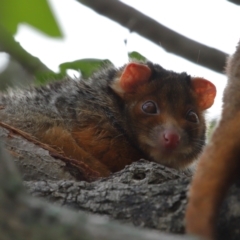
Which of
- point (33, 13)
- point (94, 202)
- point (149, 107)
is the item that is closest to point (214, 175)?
point (94, 202)

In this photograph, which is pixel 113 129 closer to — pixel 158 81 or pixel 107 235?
pixel 158 81

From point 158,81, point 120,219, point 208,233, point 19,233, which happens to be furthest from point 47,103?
point 19,233

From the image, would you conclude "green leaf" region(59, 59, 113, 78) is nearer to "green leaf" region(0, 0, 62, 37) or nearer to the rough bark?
the rough bark

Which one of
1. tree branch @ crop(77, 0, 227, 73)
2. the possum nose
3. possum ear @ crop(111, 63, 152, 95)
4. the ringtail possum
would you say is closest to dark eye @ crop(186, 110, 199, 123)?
the ringtail possum

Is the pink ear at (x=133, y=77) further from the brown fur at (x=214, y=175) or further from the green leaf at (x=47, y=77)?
the brown fur at (x=214, y=175)

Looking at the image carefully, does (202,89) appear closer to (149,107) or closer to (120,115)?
(149,107)

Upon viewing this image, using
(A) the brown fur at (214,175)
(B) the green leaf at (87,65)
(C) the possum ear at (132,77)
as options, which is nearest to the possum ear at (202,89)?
(C) the possum ear at (132,77)
